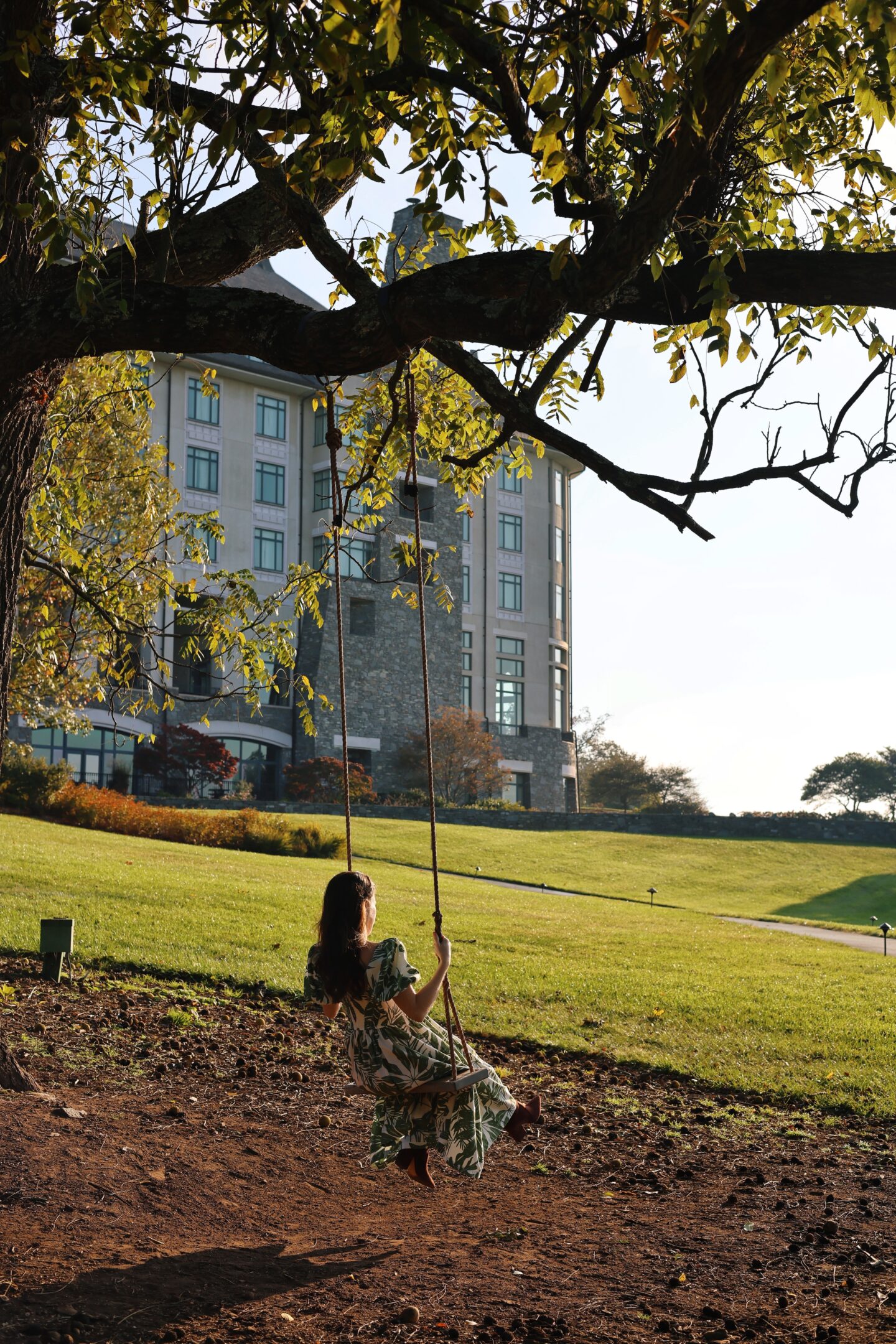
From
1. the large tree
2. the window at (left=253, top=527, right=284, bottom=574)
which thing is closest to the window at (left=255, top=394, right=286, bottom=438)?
the window at (left=253, top=527, right=284, bottom=574)

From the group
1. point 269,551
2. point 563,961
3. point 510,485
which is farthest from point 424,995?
point 510,485

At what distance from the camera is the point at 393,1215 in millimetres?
5113

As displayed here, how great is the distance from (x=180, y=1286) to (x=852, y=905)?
25.2 m

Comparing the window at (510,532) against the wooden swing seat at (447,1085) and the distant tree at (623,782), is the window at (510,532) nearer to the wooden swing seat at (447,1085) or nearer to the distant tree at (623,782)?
the distant tree at (623,782)

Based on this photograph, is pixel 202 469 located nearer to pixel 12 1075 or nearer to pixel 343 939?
pixel 12 1075

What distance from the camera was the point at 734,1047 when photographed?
9227 millimetres

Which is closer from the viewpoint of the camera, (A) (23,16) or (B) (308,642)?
(A) (23,16)

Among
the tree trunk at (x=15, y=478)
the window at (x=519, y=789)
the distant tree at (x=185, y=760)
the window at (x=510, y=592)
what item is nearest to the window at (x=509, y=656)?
the window at (x=510, y=592)

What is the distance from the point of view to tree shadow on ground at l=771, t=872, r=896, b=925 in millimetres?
24516

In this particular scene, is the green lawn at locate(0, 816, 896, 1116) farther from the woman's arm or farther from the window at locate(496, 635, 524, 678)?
the window at locate(496, 635, 524, 678)

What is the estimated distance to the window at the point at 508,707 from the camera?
167 feet

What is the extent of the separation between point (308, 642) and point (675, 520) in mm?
38996

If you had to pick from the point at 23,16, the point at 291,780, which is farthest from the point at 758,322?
the point at 291,780

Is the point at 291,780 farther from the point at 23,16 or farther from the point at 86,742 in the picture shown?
the point at 23,16
